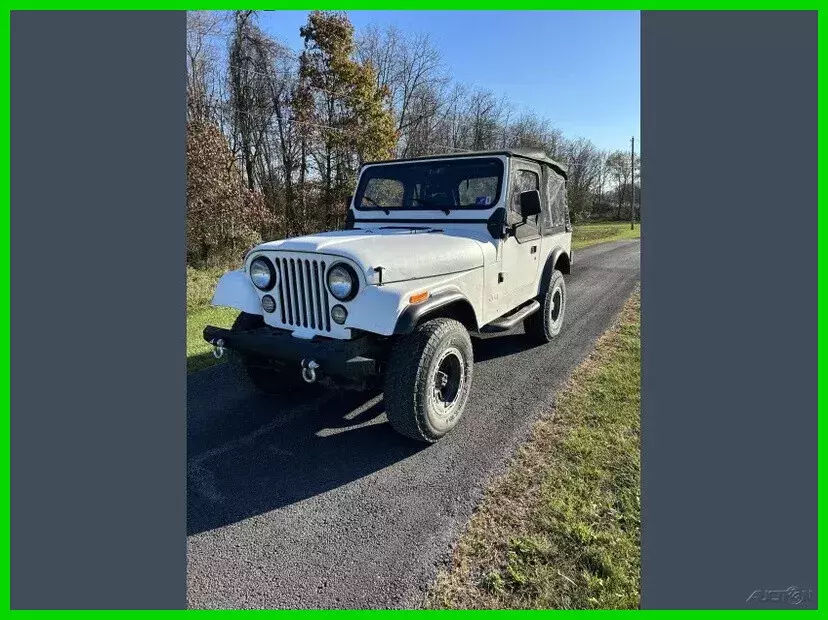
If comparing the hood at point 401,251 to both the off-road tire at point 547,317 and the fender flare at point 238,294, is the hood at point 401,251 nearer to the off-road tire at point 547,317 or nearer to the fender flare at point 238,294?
the fender flare at point 238,294

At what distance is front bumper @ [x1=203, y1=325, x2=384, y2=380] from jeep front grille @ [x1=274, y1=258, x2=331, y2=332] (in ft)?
0.42

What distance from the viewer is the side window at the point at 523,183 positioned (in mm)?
4631

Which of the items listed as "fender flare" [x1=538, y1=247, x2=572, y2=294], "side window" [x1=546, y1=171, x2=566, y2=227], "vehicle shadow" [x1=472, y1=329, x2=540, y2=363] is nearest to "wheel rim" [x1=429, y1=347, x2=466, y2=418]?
"vehicle shadow" [x1=472, y1=329, x2=540, y2=363]

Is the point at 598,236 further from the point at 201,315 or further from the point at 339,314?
the point at 339,314

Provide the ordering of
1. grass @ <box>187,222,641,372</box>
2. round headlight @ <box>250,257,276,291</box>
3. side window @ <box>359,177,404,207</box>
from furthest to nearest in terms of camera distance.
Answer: grass @ <box>187,222,641,372</box> < side window @ <box>359,177,404,207</box> < round headlight @ <box>250,257,276,291</box>

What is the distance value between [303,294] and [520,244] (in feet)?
8.05

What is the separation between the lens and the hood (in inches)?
124

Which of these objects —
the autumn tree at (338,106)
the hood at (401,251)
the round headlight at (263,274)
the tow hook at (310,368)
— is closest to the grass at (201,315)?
the round headlight at (263,274)

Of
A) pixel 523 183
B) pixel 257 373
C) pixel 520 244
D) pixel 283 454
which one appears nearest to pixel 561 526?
pixel 283 454

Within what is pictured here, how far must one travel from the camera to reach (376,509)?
2799 mm

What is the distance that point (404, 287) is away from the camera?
3.20 metres

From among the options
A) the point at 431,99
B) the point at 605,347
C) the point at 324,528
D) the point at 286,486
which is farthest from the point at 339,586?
the point at 431,99

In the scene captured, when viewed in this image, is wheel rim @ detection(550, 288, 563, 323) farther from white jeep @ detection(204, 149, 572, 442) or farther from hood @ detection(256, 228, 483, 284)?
hood @ detection(256, 228, 483, 284)

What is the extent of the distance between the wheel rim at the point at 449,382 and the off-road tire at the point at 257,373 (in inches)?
45.4
